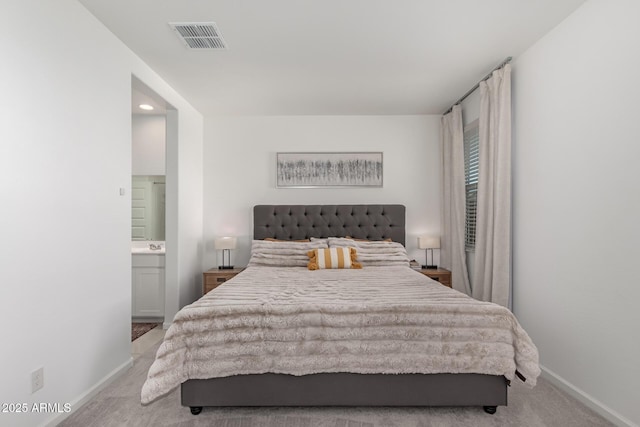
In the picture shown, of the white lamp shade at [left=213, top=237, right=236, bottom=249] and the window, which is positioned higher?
the window

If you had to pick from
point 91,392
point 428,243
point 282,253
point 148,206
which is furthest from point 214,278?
point 428,243

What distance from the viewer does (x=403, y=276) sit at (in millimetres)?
3406

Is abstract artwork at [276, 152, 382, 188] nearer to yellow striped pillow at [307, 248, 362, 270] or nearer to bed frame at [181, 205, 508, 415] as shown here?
yellow striped pillow at [307, 248, 362, 270]

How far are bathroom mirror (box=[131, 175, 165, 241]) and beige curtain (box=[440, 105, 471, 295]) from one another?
12.3ft

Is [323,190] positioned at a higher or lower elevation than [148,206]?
higher

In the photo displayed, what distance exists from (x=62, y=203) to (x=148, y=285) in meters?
2.33

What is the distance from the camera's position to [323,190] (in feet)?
15.9

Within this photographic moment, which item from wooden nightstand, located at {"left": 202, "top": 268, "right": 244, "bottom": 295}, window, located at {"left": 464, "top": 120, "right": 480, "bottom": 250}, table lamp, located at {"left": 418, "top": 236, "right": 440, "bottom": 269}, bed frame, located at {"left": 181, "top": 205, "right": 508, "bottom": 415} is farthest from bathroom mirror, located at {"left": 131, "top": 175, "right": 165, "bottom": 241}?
window, located at {"left": 464, "top": 120, "right": 480, "bottom": 250}

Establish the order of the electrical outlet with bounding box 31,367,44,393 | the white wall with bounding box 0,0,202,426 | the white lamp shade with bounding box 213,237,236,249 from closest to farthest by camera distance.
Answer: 1. the white wall with bounding box 0,0,202,426
2. the electrical outlet with bounding box 31,367,44,393
3. the white lamp shade with bounding box 213,237,236,249

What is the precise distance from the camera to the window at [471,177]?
4.09 metres

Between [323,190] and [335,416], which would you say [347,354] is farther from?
[323,190]

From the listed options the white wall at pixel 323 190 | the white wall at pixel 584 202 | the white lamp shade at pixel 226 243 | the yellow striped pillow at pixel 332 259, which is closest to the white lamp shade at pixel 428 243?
the white wall at pixel 323 190

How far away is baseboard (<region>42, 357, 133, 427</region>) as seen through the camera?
2097mm

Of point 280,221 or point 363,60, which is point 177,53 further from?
point 280,221
